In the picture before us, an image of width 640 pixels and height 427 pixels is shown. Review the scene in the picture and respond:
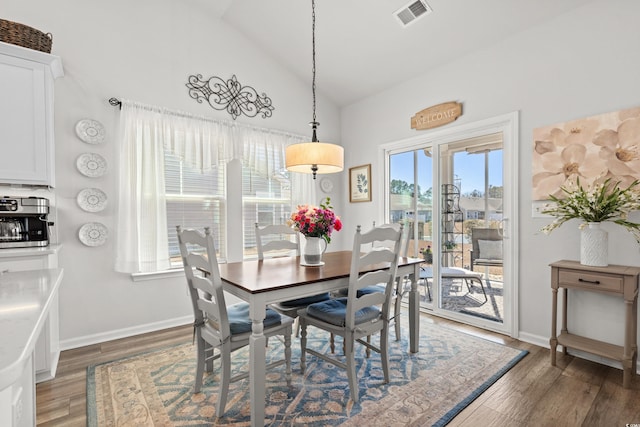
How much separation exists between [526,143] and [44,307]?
133 inches

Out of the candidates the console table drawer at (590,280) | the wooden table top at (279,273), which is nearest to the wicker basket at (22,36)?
the wooden table top at (279,273)

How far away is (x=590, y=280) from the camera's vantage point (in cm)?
228

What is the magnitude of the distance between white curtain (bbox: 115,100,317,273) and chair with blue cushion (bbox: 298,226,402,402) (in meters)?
1.83

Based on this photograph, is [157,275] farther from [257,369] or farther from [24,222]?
[257,369]

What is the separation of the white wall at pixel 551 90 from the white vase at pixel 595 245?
21 cm

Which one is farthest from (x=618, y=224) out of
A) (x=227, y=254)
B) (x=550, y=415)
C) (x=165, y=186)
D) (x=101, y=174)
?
(x=101, y=174)

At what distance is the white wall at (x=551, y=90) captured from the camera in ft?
7.75

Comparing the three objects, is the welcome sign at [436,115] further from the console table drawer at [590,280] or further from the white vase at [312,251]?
the white vase at [312,251]

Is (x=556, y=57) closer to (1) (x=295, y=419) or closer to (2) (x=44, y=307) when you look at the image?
(1) (x=295, y=419)

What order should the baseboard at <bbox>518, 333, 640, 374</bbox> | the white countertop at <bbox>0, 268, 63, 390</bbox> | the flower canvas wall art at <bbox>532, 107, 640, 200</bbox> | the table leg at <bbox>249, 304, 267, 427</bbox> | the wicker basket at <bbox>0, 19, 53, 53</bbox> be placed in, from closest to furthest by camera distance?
the white countertop at <bbox>0, 268, 63, 390</bbox>, the table leg at <bbox>249, 304, 267, 427</bbox>, the wicker basket at <bbox>0, 19, 53, 53</bbox>, the flower canvas wall art at <bbox>532, 107, 640, 200</bbox>, the baseboard at <bbox>518, 333, 640, 374</bbox>

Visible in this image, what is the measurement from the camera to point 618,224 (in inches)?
90.0

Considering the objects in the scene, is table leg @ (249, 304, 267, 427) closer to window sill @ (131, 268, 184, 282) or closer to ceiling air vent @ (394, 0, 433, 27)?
window sill @ (131, 268, 184, 282)

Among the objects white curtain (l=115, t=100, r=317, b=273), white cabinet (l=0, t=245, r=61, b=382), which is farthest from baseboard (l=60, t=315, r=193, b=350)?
white curtain (l=115, t=100, r=317, b=273)

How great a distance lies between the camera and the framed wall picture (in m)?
4.38
